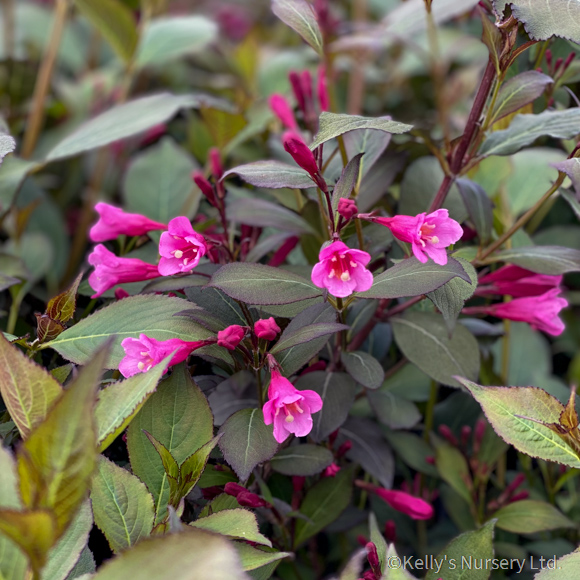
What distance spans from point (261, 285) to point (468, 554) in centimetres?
36

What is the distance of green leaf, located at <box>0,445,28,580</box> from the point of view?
1.49 ft

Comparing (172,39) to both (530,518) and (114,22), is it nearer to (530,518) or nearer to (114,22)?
(114,22)

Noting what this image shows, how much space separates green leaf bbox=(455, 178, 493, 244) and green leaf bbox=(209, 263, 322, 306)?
27 centimetres

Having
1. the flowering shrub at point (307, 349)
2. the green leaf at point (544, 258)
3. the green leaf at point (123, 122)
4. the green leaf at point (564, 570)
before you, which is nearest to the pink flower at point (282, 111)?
the flowering shrub at point (307, 349)

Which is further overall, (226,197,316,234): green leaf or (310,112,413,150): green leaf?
(226,197,316,234): green leaf

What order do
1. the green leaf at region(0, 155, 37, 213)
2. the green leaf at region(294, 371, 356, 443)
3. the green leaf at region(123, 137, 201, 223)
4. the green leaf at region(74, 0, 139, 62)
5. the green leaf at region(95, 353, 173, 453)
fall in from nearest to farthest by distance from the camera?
the green leaf at region(95, 353, 173, 453)
the green leaf at region(294, 371, 356, 443)
the green leaf at region(0, 155, 37, 213)
the green leaf at region(123, 137, 201, 223)
the green leaf at region(74, 0, 139, 62)

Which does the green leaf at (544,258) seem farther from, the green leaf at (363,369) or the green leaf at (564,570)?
the green leaf at (564,570)

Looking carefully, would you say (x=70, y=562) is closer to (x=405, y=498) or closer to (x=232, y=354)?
(x=232, y=354)

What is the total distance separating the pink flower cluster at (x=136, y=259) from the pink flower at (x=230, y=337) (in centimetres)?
9

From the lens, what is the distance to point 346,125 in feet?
2.00

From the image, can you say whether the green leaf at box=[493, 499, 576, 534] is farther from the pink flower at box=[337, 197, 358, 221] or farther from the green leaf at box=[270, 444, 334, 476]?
the pink flower at box=[337, 197, 358, 221]

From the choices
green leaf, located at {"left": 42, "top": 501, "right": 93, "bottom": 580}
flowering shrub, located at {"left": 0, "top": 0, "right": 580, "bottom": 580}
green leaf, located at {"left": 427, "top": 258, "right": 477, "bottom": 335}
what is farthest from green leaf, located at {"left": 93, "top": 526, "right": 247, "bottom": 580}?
green leaf, located at {"left": 427, "top": 258, "right": 477, "bottom": 335}

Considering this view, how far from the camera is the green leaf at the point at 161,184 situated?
3.76 ft

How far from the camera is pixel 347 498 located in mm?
772
